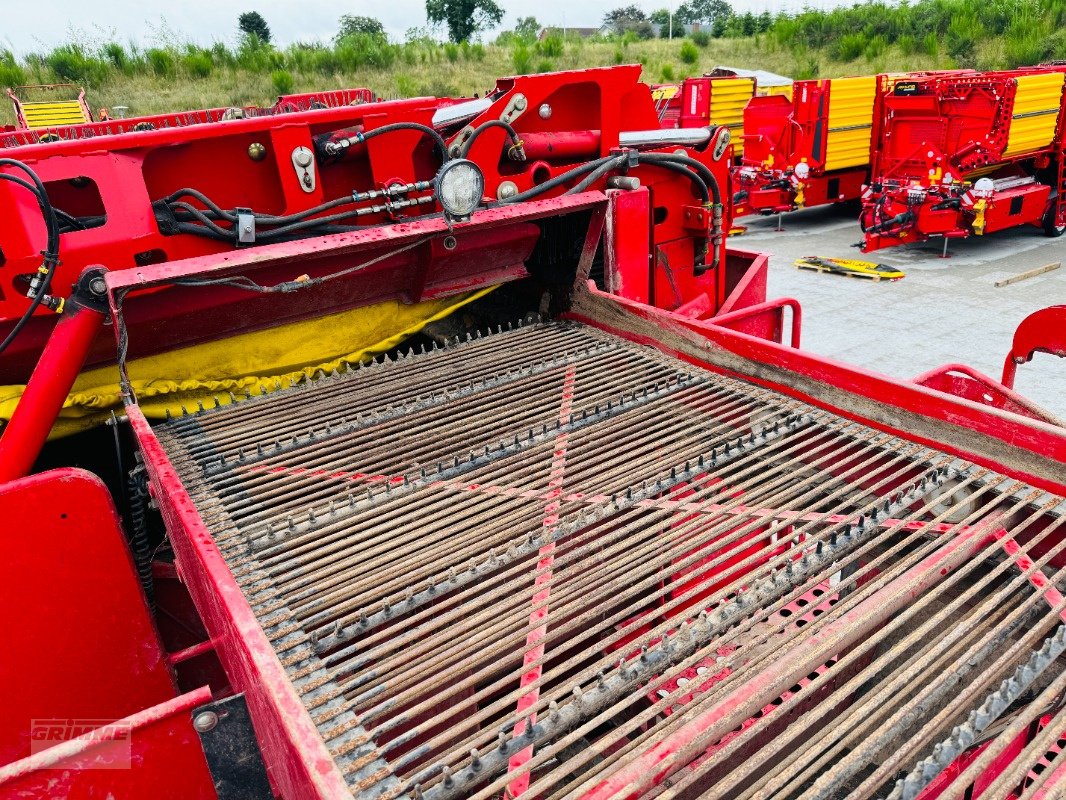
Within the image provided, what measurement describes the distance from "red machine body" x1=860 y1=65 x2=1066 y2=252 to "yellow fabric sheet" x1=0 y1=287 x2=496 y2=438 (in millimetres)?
7209

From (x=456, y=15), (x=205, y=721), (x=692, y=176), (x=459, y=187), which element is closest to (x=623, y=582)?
(x=205, y=721)

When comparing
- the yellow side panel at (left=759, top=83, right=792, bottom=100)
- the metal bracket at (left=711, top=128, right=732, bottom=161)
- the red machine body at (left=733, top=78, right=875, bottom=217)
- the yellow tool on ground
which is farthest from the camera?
the yellow side panel at (left=759, top=83, right=792, bottom=100)

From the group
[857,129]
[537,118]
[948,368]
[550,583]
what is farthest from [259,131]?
[857,129]

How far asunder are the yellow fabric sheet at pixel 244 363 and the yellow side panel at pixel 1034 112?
8055mm

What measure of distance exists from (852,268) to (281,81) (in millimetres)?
14611

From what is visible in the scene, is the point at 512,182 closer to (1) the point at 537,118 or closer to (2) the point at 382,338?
(1) the point at 537,118

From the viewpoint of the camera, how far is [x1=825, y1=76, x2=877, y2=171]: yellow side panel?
1039 cm

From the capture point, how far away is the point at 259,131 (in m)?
3.09

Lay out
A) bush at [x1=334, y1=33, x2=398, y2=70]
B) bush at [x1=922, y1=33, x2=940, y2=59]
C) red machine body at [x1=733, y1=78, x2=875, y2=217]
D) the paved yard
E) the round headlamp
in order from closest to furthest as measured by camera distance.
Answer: the round headlamp
the paved yard
red machine body at [x1=733, y1=78, x2=875, y2=217]
bush at [x1=922, y1=33, x2=940, y2=59]
bush at [x1=334, y1=33, x2=398, y2=70]

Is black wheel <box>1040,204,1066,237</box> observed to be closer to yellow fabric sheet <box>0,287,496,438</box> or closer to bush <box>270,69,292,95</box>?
yellow fabric sheet <box>0,287,496,438</box>

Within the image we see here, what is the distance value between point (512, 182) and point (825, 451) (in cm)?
179

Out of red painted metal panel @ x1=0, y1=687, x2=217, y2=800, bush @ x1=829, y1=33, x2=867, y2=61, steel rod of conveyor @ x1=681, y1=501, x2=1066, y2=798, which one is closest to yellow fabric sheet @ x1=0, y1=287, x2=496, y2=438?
red painted metal panel @ x1=0, y1=687, x2=217, y2=800

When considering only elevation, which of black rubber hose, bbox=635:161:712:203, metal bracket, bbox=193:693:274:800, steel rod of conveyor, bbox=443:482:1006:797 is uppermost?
black rubber hose, bbox=635:161:712:203

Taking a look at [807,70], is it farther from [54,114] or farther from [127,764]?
[127,764]
